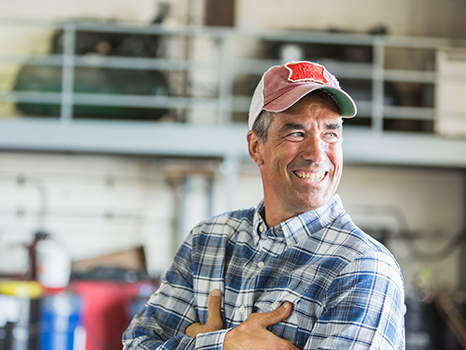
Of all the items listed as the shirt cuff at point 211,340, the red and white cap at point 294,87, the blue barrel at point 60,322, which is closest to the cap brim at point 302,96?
the red and white cap at point 294,87

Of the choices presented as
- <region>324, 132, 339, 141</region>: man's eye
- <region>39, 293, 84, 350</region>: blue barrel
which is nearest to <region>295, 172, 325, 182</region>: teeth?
<region>324, 132, 339, 141</region>: man's eye

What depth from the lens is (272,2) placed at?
6.46 m

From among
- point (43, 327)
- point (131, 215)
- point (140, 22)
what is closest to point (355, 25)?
point (140, 22)

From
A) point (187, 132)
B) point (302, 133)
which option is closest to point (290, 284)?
point (302, 133)

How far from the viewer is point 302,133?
1445mm

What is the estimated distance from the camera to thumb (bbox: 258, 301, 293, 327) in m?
1.28

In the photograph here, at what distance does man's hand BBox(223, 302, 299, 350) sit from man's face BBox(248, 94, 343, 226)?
313mm

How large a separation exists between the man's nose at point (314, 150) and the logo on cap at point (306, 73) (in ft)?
0.51

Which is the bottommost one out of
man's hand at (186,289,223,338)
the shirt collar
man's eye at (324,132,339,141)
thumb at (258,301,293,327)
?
man's hand at (186,289,223,338)

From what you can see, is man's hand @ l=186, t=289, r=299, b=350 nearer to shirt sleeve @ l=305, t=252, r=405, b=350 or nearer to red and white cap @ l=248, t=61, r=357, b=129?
shirt sleeve @ l=305, t=252, r=405, b=350

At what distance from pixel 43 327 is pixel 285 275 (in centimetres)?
331

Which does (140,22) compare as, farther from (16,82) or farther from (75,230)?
(75,230)

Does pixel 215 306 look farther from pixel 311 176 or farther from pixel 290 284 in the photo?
pixel 311 176

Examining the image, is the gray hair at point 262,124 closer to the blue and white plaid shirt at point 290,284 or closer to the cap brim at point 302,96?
the cap brim at point 302,96
